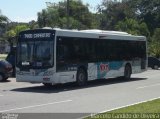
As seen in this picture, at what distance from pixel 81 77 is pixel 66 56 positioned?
2.01 meters

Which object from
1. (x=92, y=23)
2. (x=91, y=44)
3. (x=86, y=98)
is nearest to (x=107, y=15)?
(x=92, y=23)

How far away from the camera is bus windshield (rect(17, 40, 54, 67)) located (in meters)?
21.8

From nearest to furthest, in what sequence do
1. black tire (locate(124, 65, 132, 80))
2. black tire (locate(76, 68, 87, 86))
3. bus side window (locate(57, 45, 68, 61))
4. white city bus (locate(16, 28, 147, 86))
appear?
1. white city bus (locate(16, 28, 147, 86))
2. bus side window (locate(57, 45, 68, 61))
3. black tire (locate(76, 68, 87, 86))
4. black tire (locate(124, 65, 132, 80))

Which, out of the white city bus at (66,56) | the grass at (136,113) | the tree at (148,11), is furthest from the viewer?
the tree at (148,11)

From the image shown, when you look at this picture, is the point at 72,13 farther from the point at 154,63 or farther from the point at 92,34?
the point at 92,34

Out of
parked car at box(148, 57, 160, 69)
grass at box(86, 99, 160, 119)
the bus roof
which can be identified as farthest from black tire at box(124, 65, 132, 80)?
parked car at box(148, 57, 160, 69)

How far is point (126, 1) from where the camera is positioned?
347ft

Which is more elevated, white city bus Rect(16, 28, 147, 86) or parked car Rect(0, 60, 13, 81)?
white city bus Rect(16, 28, 147, 86)

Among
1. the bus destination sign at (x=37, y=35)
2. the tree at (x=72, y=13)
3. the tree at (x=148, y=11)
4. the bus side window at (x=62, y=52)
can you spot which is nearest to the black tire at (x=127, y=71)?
the bus side window at (x=62, y=52)

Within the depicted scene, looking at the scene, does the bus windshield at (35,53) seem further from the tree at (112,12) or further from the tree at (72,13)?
the tree at (112,12)

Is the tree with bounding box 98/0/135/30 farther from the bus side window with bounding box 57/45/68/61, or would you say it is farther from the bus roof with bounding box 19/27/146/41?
the bus side window with bounding box 57/45/68/61

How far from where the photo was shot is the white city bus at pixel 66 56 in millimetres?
21781

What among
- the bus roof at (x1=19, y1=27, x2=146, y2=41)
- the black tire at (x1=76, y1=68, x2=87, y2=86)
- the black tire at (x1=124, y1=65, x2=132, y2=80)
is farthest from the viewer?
the black tire at (x1=124, y1=65, x2=132, y2=80)

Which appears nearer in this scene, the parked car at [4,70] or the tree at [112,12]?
the parked car at [4,70]
